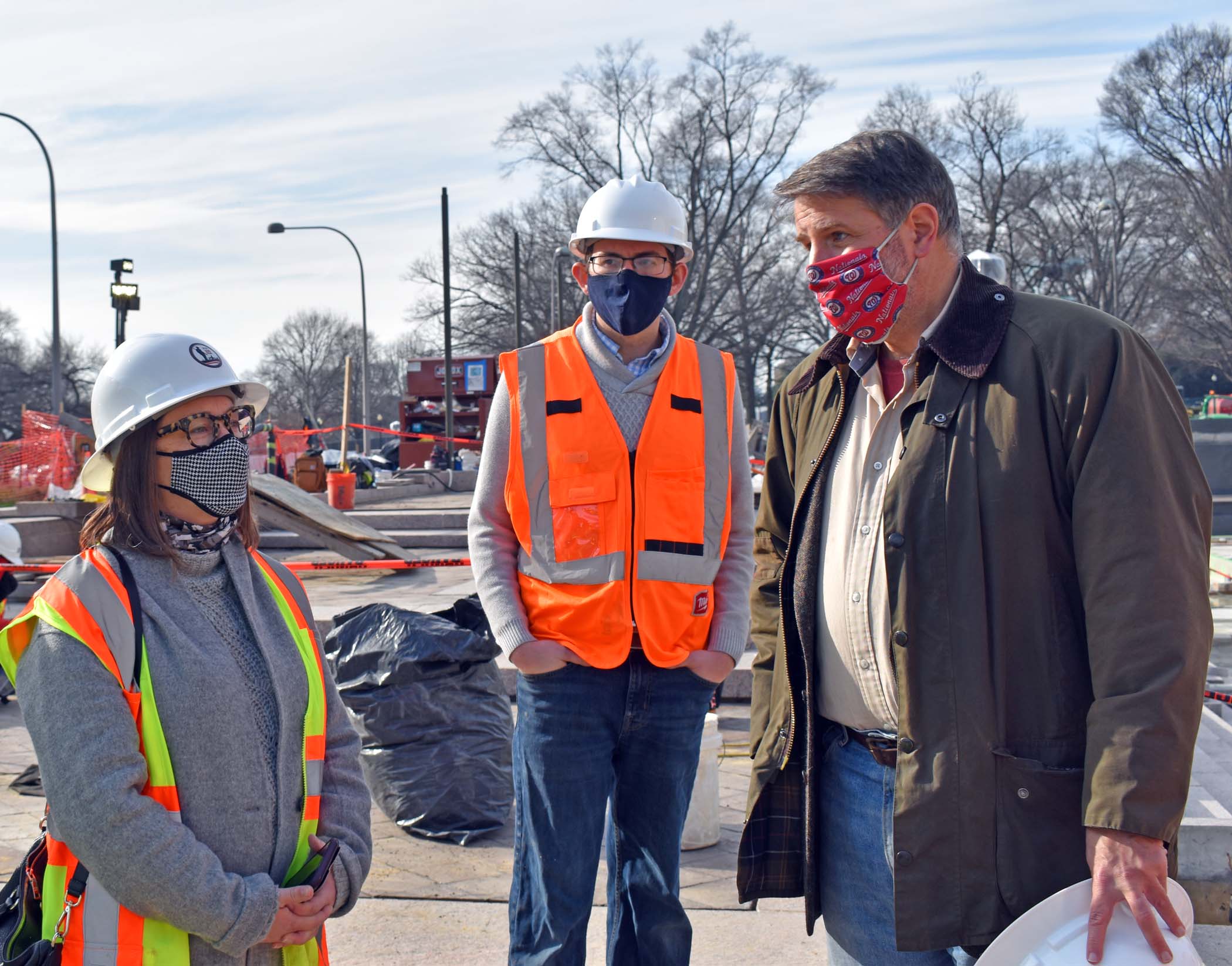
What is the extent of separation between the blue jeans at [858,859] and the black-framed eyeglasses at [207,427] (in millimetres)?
1340

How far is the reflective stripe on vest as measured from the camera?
2012mm

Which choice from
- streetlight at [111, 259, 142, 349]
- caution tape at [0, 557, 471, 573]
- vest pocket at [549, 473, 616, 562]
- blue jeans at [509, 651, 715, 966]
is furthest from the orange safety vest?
streetlight at [111, 259, 142, 349]

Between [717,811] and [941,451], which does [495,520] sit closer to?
[941,451]

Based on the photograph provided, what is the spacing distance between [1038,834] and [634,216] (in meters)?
1.91

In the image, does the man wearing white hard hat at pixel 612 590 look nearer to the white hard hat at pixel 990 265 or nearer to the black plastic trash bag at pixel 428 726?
the black plastic trash bag at pixel 428 726

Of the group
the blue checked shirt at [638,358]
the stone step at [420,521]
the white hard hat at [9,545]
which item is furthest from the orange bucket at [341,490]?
the blue checked shirt at [638,358]

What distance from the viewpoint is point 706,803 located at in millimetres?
4559

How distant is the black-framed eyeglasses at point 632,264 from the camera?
3.18 metres

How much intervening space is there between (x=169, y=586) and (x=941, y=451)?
142 centimetres

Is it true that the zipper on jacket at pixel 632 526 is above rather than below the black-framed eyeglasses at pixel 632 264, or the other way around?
below

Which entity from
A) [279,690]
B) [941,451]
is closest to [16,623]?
[279,690]

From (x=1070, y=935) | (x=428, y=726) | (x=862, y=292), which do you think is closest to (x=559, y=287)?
(x=428, y=726)

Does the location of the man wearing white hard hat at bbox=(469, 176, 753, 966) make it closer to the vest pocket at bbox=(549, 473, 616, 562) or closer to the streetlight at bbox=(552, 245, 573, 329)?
the vest pocket at bbox=(549, 473, 616, 562)

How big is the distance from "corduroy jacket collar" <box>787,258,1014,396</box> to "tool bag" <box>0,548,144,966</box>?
1.51m
